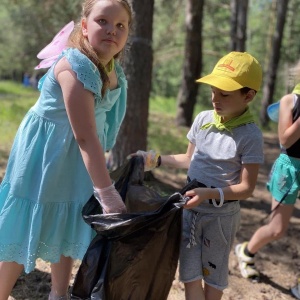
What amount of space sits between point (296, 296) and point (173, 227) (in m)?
1.74

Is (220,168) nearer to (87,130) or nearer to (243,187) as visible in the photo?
(243,187)

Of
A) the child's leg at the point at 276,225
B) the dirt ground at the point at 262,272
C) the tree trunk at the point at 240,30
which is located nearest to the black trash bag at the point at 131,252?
the dirt ground at the point at 262,272

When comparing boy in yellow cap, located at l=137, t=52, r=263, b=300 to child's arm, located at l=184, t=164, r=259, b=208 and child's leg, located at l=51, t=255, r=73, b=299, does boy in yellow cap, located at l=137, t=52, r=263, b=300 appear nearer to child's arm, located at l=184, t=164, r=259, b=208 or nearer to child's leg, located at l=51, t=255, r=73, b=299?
child's arm, located at l=184, t=164, r=259, b=208

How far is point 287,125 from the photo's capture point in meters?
3.00

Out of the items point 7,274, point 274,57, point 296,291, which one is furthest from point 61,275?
point 274,57

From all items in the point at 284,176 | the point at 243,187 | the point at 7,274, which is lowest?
the point at 7,274

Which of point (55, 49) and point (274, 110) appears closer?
point (55, 49)

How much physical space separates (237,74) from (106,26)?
2.29ft

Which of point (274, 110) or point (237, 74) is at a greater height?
point (237, 74)

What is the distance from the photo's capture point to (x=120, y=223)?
2.02 m

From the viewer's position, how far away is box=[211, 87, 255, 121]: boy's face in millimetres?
2336

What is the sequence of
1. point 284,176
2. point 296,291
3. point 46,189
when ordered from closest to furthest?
point 46,189, point 284,176, point 296,291

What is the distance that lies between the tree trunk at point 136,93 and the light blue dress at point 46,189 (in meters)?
2.89

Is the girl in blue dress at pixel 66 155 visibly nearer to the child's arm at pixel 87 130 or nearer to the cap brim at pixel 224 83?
the child's arm at pixel 87 130
